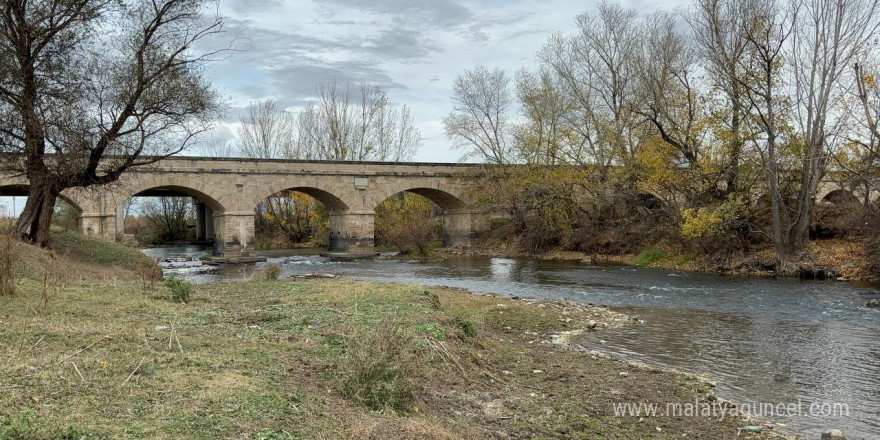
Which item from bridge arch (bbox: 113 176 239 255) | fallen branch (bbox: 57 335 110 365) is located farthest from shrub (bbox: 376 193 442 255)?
fallen branch (bbox: 57 335 110 365)

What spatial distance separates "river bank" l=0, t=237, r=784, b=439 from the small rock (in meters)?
0.77

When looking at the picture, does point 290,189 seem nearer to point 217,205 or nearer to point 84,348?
point 217,205

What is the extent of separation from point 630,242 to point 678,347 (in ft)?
67.0

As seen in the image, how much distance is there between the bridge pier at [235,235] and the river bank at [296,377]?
2455cm

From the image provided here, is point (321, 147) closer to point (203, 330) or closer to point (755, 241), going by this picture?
point (755, 241)

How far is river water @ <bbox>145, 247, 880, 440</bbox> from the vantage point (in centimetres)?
741

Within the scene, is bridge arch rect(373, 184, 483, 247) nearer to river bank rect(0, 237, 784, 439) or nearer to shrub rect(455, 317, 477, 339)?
river bank rect(0, 237, 784, 439)

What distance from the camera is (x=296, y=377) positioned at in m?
5.70

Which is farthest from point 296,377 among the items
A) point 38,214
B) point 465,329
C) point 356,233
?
point 356,233

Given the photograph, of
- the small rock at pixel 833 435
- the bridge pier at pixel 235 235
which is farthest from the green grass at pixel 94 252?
the small rock at pixel 833 435

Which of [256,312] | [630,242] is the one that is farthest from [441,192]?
[256,312]

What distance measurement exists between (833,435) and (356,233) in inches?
1314

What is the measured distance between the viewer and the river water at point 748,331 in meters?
7.41

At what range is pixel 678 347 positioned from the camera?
33.1 ft
